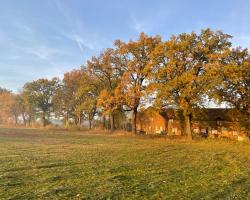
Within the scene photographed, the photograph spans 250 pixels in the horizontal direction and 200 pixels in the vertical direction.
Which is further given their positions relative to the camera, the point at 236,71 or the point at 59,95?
the point at 59,95

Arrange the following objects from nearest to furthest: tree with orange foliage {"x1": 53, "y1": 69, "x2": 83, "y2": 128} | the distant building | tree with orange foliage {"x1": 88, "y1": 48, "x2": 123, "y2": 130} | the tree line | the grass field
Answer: the grass field → the tree line → the distant building → tree with orange foliage {"x1": 88, "y1": 48, "x2": 123, "y2": 130} → tree with orange foliage {"x1": 53, "y1": 69, "x2": 83, "y2": 128}

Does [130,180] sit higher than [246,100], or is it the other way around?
[246,100]

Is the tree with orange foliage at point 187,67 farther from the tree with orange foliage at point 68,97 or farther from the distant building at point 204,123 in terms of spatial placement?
the tree with orange foliage at point 68,97

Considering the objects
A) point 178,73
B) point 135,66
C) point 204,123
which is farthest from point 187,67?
point 204,123

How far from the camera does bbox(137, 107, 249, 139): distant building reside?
166ft

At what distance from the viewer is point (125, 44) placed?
180 feet

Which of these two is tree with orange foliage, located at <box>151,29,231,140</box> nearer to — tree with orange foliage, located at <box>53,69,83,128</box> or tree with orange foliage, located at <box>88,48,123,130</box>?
tree with orange foliage, located at <box>88,48,123,130</box>

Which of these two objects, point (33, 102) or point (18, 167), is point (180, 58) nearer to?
point (18, 167)

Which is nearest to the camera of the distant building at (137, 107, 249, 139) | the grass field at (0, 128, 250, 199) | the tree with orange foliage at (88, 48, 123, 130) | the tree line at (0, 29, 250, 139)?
the grass field at (0, 128, 250, 199)

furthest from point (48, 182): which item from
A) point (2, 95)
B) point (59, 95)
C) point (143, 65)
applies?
point (2, 95)

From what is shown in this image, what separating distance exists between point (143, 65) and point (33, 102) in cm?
5131

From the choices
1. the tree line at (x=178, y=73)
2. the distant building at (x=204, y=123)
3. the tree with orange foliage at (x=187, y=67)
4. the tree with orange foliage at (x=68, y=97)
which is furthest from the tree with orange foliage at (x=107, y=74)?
the tree with orange foliage at (x=68, y=97)

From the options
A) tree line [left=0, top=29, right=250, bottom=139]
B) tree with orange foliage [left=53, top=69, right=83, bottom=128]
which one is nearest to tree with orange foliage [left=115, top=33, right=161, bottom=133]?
tree line [left=0, top=29, right=250, bottom=139]

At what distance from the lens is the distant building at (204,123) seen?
50469 mm
